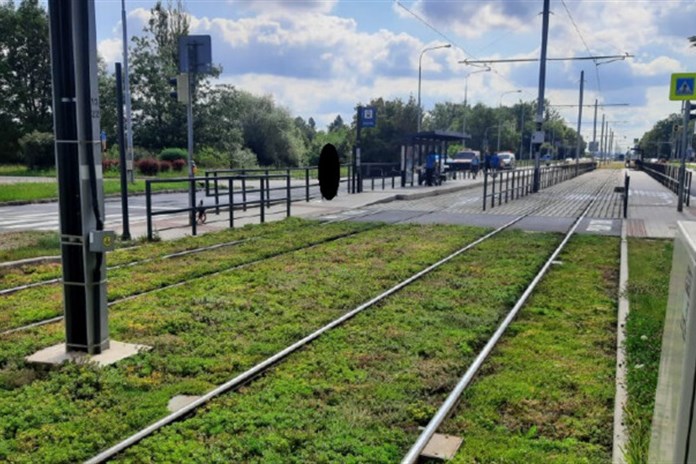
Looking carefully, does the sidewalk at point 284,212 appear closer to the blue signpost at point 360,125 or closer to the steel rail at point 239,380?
the blue signpost at point 360,125

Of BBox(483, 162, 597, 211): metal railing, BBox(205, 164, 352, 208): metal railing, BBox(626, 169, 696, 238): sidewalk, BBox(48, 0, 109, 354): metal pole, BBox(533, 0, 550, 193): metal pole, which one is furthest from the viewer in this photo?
BBox(533, 0, 550, 193): metal pole

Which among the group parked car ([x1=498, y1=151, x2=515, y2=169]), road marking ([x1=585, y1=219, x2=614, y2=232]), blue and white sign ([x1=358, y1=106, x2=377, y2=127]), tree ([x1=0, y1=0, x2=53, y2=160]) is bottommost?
road marking ([x1=585, y1=219, x2=614, y2=232])

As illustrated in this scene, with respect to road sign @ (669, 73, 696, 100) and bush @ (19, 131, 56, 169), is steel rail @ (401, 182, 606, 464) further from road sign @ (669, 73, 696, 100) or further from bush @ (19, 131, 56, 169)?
bush @ (19, 131, 56, 169)

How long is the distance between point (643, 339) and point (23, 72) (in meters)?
56.7

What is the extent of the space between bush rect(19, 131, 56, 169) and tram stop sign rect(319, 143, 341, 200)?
3983 cm

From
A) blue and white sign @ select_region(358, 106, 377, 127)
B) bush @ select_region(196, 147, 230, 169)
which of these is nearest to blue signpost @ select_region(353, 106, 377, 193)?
blue and white sign @ select_region(358, 106, 377, 127)

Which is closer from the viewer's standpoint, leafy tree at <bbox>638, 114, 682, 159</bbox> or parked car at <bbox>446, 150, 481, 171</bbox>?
parked car at <bbox>446, 150, 481, 171</bbox>

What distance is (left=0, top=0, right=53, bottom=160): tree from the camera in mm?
51156

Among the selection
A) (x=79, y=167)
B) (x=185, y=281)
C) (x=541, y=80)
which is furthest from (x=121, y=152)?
(x=541, y=80)

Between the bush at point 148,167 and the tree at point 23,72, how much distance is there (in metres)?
18.1

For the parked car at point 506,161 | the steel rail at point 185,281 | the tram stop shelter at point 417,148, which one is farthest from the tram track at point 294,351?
the parked car at point 506,161

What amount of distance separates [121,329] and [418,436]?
3550 millimetres

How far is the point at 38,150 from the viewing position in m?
40.3

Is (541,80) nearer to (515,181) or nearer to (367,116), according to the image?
(515,181)
